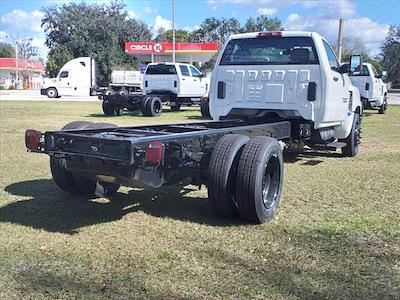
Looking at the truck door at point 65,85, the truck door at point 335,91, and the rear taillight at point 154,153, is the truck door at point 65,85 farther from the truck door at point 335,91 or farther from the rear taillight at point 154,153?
the rear taillight at point 154,153

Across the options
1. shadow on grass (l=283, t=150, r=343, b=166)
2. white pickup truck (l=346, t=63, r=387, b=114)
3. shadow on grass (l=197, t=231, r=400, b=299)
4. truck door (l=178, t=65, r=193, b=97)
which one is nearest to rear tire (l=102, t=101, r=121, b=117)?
truck door (l=178, t=65, r=193, b=97)

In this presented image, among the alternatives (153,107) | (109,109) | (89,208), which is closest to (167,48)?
(109,109)

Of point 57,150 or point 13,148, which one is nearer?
point 57,150

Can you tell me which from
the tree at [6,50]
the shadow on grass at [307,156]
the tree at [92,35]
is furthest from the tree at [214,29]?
the shadow on grass at [307,156]

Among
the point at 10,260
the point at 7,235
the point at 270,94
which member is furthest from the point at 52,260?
the point at 270,94

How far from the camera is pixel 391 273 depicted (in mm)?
3912

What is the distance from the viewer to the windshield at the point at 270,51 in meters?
7.63

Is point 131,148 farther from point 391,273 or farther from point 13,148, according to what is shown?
point 13,148

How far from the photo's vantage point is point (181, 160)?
16.3ft

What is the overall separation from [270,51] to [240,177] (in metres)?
3.54

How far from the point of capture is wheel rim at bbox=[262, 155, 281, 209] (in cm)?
546

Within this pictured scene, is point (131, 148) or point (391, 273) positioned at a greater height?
point (131, 148)

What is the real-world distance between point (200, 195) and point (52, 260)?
257 cm

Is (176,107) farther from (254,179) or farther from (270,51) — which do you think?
(254,179)
